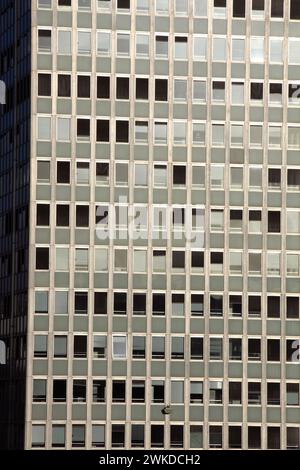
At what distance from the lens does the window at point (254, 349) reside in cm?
18850

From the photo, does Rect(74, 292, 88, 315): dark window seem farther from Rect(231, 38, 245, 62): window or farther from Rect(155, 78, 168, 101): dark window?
Rect(231, 38, 245, 62): window

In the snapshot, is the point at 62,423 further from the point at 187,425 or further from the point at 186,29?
the point at 186,29

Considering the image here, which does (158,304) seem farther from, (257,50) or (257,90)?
(257,50)

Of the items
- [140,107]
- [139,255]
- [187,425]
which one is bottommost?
[187,425]

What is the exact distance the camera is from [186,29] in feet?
625

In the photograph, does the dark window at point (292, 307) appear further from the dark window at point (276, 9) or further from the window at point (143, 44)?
the dark window at point (276, 9)

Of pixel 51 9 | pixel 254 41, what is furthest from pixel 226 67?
pixel 51 9

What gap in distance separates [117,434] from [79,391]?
4.69m

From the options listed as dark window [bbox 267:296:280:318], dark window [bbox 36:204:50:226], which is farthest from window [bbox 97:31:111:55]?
dark window [bbox 267:296:280:318]

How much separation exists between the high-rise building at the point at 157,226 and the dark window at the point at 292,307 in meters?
0.12

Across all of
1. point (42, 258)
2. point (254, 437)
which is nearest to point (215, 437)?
point (254, 437)

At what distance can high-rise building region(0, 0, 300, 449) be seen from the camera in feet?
612

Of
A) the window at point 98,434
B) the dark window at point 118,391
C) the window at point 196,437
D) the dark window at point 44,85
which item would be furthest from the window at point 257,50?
the window at point 98,434

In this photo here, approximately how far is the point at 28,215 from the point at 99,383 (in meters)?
15.1
